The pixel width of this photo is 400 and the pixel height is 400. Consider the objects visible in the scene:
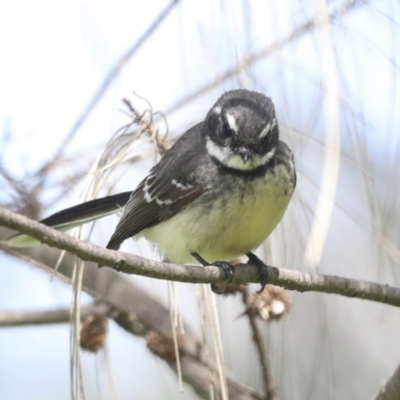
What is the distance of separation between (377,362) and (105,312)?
6.61 feet

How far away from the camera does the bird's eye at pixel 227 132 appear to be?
7.99 ft

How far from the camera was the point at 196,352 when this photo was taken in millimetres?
2254

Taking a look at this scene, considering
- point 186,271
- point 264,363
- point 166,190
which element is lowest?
point 264,363

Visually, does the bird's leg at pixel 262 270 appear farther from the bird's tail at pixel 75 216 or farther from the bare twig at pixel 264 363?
the bird's tail at pixel 75 216

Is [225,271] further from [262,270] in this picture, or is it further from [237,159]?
[237,159]

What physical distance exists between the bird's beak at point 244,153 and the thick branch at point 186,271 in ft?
1.10

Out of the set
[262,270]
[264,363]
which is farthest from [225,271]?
[264,363]

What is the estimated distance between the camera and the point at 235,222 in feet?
7.78

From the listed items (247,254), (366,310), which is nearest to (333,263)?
(366,310)

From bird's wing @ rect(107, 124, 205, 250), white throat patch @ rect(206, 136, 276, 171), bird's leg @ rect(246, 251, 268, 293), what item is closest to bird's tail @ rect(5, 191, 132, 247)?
bird's wing @ rect(107, 124, 205, 250)

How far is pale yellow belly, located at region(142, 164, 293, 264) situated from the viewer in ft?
7.73

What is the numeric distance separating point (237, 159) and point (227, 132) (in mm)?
111

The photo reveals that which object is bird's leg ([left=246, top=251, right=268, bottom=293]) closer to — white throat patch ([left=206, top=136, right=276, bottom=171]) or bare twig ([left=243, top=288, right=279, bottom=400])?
bare twig ([left=243, top=288, right=279, bottom=400])

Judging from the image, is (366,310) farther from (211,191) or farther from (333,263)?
(211,191)
